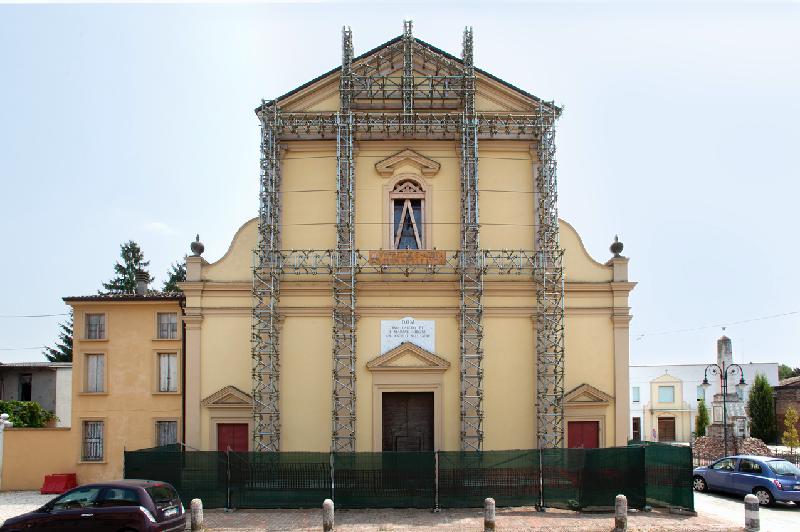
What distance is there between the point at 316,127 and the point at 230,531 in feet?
39.8

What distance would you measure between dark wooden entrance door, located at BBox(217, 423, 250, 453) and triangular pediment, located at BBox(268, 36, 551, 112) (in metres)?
10.1

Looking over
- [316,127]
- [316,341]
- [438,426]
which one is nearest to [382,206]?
[316,127]

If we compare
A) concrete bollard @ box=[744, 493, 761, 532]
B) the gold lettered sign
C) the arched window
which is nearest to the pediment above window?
the arched window

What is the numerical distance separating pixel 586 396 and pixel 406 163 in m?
9.18

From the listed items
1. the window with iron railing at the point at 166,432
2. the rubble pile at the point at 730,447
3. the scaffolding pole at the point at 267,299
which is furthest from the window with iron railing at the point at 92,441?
the rubble pile at the point at 730,447

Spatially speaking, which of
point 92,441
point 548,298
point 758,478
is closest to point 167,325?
point 92,441

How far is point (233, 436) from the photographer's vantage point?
21.5 m

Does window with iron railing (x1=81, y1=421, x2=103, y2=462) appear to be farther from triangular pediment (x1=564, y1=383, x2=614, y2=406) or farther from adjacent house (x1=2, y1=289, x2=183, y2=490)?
triangular pediment (x1=564, y1=383, x2=614, y2=406)

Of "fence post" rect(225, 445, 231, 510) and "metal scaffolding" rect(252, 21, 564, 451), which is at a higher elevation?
"metal scaffolding" rect(252, 21, 564, 451)

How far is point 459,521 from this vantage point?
16734mm

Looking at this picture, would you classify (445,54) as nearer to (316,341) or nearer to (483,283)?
(483,283)

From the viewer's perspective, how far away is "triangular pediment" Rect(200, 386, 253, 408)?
21.3 metres

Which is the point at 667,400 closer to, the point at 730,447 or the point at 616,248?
the point at 730,447

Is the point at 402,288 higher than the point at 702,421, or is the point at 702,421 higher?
the point at 402,288
